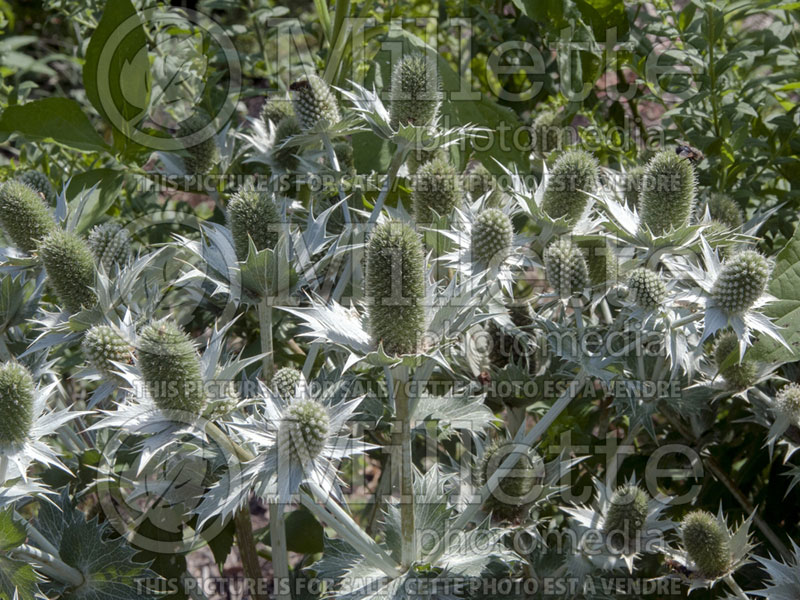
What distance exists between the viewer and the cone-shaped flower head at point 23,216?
169 cm

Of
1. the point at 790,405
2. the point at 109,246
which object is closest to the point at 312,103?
the point at 109,246

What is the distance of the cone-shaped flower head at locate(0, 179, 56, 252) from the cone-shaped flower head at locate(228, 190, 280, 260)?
422 mm

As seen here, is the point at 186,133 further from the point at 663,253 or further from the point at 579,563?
the point at 579,563

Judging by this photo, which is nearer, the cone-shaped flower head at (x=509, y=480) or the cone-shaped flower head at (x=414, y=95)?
the cone-shaped flower head at (x=509, y=480)

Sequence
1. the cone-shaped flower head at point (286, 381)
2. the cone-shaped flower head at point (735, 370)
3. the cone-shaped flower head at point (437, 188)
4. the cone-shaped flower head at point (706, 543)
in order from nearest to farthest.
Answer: the cone-shaped flower head at point (286, 381) → the cone-shaped flower head at point (706, 543) → the cone-shaped flower head at point (735, 370) → the cone-shaped flower head at point (437, 188)

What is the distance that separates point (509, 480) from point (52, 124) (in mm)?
1453

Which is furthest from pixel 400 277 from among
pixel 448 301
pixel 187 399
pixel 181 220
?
pixel 181 220

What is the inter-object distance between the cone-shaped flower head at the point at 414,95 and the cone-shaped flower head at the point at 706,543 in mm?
1037

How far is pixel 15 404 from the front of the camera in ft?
4.52

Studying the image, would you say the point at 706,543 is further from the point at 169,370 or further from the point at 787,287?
the point at 169,370

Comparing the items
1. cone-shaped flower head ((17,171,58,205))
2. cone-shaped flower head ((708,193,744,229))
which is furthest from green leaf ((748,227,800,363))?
cone-shaped flower head ((17,171,58,205))

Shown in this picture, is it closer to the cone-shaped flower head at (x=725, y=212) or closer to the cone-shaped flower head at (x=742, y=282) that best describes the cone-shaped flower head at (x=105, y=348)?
the cone-shaped flower head at (x=742, y=282)

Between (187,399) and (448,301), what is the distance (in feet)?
1.59

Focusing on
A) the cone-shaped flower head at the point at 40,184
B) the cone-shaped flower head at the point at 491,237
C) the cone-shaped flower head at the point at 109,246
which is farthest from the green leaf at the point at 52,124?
the cone-shaped flower head at the point at 491,237
